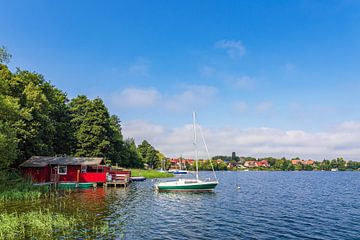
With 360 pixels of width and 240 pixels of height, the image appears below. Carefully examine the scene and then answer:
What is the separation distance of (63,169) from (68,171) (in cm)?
94

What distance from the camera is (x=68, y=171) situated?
50094 millimetres

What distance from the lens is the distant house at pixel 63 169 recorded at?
46.2 m

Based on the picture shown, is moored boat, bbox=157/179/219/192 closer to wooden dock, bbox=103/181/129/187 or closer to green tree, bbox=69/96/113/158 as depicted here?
wooden dock, bbox=103/181/129/187

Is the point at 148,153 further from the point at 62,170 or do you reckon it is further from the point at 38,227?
the point at 38,227

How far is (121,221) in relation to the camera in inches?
930

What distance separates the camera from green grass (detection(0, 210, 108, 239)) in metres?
17.5

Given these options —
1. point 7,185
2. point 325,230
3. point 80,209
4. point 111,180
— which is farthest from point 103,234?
point 111,180

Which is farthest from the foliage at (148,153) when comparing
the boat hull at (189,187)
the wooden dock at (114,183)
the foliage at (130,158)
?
the boat hull at (189,187)

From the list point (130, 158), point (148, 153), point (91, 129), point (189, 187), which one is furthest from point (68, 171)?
point (148, 153)

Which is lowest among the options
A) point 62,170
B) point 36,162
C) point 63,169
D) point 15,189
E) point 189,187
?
point 189,187

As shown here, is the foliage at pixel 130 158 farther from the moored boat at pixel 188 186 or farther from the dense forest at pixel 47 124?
the moored boat at pixel 188 186

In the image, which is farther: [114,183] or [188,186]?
[114,183]

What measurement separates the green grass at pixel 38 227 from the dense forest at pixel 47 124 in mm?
12182

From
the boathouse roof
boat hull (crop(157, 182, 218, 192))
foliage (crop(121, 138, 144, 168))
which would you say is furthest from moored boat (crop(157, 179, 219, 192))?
foliage (crop(121, 138, 144, 168))
